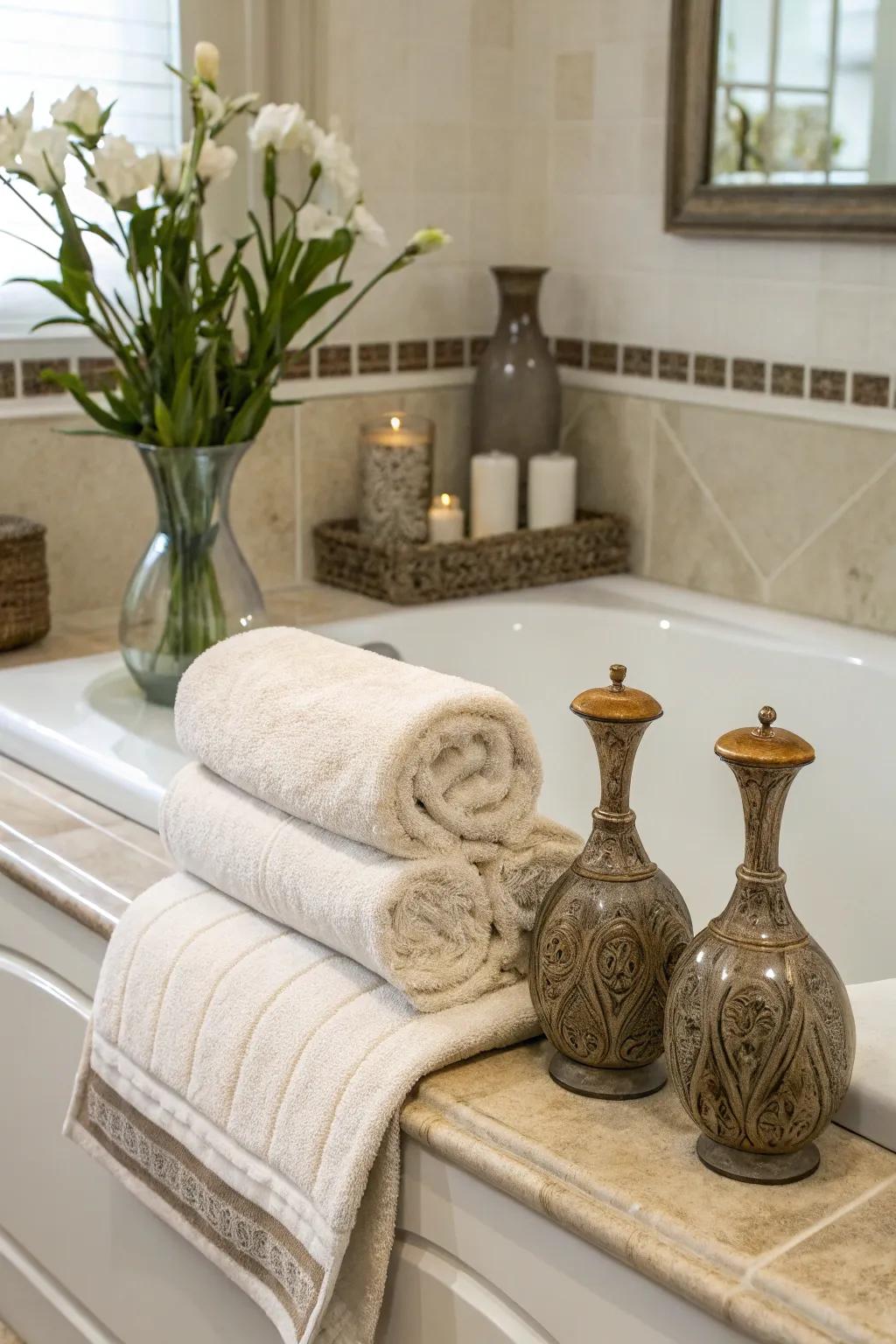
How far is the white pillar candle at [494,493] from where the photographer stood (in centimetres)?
232

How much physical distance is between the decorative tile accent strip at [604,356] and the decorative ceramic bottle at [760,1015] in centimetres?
154

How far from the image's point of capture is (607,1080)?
99 cm

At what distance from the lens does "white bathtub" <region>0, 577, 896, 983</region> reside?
1752 millimetres

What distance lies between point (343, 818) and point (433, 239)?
846 millimetres

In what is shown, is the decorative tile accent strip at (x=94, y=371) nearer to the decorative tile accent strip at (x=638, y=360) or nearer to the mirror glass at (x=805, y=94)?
the decorative tile accent strip at (x=638, y=360)

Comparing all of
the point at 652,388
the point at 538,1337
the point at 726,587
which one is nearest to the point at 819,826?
the point at 726,587

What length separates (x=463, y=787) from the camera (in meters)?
1.07

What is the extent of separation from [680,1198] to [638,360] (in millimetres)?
1639

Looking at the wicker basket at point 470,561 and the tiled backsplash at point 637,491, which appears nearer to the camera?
the tiled backsplash at point 637,491

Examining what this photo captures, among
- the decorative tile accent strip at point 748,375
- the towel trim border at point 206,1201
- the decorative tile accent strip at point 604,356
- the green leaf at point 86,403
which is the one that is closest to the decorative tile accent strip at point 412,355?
the decorative tile accent strip at point 604,356

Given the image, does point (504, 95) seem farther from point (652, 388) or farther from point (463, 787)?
point (463, 787)

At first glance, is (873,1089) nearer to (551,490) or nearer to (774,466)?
(774,466)

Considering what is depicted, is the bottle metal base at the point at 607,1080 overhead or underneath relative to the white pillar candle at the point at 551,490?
underneath

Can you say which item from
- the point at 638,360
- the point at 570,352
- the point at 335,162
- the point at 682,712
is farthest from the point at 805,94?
the point at 682,712
